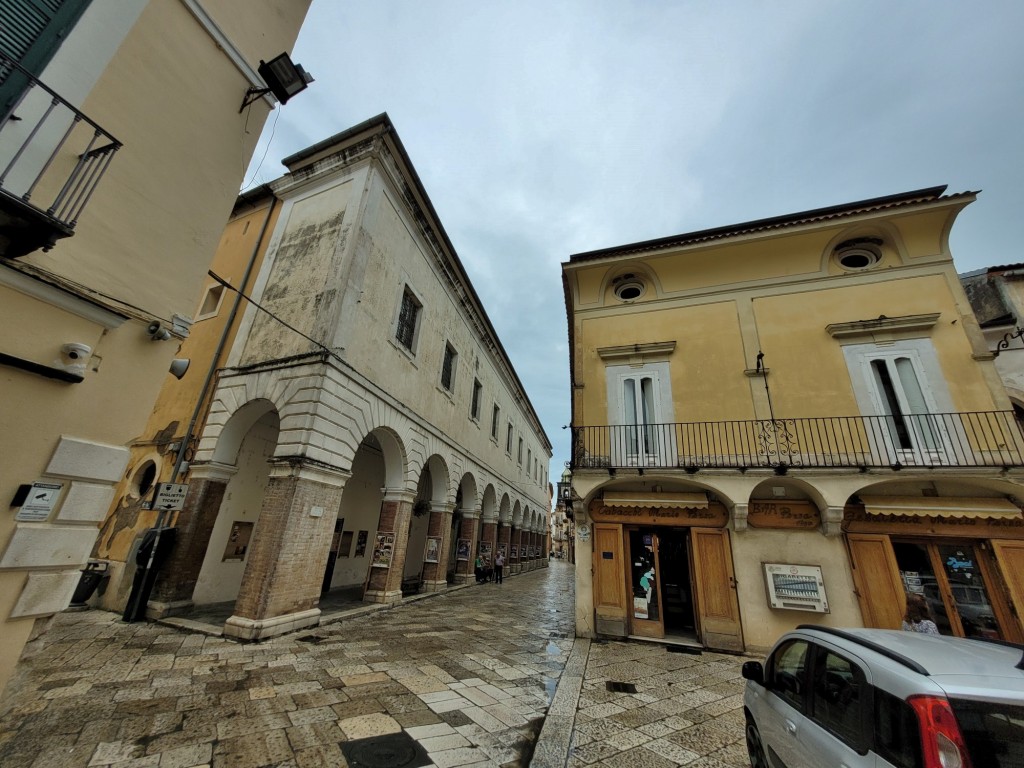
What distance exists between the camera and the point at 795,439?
7816mm

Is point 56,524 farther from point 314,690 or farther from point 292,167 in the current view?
point 292,167

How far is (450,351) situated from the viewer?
1420cm

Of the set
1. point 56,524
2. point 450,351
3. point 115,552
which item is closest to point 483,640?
point 56,524

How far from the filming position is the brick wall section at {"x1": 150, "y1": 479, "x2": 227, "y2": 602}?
→ 24.7ft

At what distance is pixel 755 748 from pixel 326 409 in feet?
25.0

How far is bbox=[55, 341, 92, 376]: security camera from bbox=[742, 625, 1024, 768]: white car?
5.90m

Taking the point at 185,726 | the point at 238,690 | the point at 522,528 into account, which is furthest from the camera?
the point at 522,528

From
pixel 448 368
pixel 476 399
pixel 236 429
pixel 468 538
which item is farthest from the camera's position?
pixel 476 399

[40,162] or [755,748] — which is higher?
[40,162]

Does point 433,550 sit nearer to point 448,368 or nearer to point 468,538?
point 468,538

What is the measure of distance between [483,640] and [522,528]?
1791 cm

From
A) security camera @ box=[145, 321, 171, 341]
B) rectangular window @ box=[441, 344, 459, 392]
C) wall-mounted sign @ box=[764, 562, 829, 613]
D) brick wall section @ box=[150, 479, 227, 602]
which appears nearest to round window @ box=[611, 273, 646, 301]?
rectangular window @ box=[441, 344, 459, 392]

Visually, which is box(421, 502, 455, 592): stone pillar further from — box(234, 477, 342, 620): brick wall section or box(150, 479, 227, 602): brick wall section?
box(150, 479, 227, 602): brick wall section

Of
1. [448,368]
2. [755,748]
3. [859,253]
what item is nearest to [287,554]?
[755,748]
